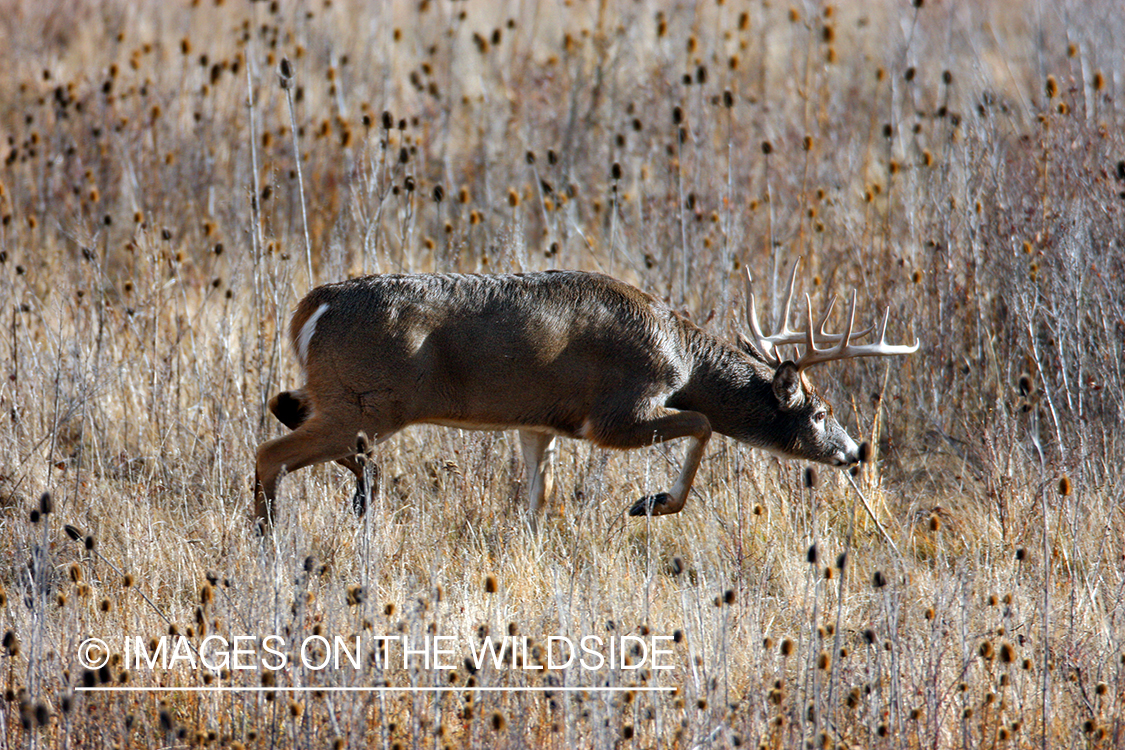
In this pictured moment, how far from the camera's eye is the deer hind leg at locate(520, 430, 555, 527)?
588 centimetres

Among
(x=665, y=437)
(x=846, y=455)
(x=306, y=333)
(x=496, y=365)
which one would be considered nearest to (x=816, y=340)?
(x=846, y=455)

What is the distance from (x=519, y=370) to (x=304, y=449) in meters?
0.93

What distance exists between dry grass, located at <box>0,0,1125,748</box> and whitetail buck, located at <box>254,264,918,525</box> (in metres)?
0.36

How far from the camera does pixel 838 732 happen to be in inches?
146

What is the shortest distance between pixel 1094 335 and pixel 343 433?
12.8ft

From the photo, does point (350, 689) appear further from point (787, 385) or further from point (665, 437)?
point (787, 385)

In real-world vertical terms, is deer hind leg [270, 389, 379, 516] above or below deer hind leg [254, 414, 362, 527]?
above

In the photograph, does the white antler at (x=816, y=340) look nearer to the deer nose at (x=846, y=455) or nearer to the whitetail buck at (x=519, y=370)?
the whitetail buck at (x=519, y=370)

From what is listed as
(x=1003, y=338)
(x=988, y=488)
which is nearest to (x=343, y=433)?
(x=988, y=488)

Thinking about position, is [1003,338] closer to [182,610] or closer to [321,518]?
[321,518]

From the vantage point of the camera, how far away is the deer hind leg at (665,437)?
533cm

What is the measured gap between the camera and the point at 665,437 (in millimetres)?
5359
